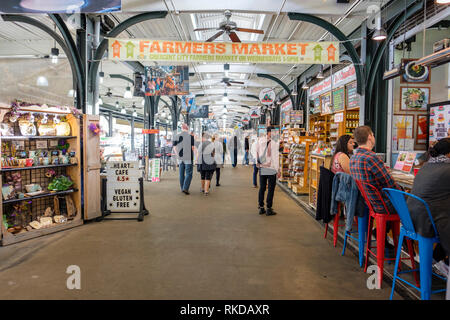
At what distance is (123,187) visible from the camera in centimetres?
562

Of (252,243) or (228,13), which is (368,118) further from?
(252,243)

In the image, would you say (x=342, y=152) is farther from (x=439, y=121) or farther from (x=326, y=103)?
(x=326, y=103)

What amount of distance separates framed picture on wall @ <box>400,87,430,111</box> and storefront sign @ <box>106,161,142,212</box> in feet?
18.4

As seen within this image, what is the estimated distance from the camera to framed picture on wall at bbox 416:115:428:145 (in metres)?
6.47

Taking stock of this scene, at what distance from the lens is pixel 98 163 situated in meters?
5.55

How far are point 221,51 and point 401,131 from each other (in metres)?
4.14

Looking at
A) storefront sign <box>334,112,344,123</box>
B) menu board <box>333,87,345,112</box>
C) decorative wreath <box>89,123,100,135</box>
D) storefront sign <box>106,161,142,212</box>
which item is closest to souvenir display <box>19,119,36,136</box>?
decorative wreath <box>89,123,100,135</box>

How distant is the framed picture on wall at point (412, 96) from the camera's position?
249 inches

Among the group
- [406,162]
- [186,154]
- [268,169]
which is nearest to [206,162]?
[186,154]

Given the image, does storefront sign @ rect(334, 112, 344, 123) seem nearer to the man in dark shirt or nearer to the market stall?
the man in dark shirt

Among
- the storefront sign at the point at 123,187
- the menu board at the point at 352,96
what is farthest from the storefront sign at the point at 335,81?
the storefront sign at the point at 123,187

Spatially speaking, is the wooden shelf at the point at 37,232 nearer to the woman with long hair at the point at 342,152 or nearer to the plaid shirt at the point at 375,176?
the woman with long hair at the point at 342,152

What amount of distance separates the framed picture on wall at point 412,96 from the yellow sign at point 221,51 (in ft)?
6.49
